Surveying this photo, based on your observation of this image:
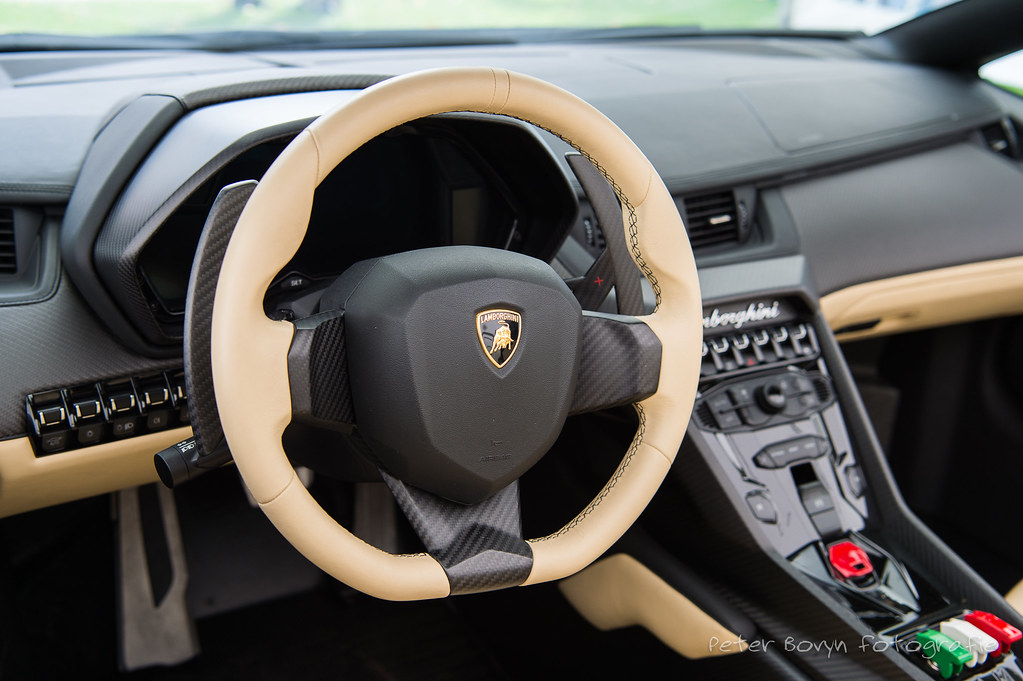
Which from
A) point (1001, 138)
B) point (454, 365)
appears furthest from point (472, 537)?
point (1001, 138)

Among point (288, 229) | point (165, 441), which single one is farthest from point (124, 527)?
point (288, 229)

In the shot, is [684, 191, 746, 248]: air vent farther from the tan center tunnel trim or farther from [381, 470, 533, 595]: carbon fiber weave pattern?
[381, 470, 533, 595]: carbon fiber weave pattern

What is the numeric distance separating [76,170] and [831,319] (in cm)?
134

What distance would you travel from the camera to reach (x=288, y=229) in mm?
770

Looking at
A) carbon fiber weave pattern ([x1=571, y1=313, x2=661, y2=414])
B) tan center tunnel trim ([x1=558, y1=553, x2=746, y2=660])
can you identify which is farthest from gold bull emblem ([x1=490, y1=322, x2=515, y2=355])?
tan center tunnel trim ([x1=558, y1=553, x2=746, y2=660])

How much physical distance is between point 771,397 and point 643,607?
39cm

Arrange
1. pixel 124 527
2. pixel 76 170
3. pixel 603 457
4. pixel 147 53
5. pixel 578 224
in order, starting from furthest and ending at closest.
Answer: pixel 124 527
pixel 147 53
pixel 603 457
pixel 578 224
pixel 76 170

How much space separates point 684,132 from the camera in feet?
5.08

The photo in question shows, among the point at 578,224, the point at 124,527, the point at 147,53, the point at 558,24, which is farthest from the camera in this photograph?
the point at 558,24

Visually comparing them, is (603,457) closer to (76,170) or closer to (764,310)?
(764,310)

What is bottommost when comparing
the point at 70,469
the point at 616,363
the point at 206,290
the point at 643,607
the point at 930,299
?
the point at 643,607

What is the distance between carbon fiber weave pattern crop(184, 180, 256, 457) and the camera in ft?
2.53

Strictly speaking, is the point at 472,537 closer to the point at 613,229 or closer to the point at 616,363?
the point at 616,363

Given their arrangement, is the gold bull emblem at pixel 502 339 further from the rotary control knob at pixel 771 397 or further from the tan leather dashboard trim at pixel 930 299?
the tan leather dashboard trim at pixel 930 299
